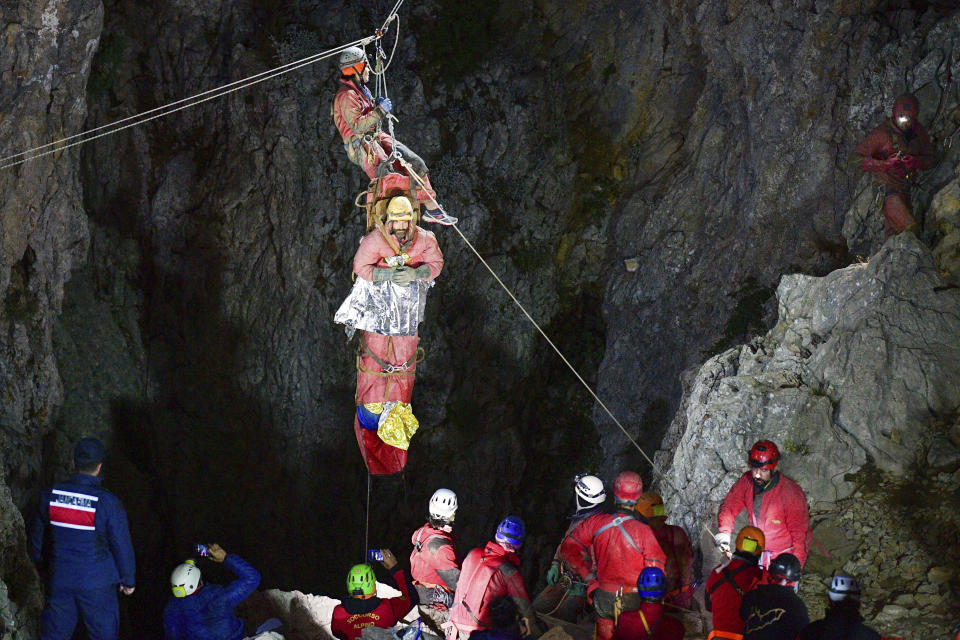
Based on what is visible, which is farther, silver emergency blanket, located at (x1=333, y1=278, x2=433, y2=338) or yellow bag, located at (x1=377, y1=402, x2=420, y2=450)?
yellow bag, located at (x1=377, y1=402, x2=420, y2=450)

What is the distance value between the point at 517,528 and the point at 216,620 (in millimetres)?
2668

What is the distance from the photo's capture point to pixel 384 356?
384 inches

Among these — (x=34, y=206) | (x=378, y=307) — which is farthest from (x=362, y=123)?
(x=34, y=206)

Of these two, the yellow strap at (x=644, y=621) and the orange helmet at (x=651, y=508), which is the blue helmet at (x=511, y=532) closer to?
the yellow strap at (x=644, y=621)

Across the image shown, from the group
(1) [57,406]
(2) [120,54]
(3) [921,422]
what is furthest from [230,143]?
(3) [921,422]

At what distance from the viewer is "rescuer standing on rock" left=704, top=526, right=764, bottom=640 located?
22.2 feet

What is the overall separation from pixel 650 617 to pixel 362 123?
572 centimetres

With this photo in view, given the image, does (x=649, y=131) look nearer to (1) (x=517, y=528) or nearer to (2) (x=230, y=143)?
(2) (x=230, y=143)

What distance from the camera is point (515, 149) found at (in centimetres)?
1600

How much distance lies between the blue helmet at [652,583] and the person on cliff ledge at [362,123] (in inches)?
172

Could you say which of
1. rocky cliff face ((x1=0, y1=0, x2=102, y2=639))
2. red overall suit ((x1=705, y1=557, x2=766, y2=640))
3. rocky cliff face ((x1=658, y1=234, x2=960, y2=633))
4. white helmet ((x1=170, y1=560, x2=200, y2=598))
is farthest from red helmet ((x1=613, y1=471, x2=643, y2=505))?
rocky cliff face ((x1=0, y1=0, x2=102, y2=639))

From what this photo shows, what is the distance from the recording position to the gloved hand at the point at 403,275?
9312 mm

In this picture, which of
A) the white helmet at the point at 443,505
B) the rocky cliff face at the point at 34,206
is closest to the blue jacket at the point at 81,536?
the rocky cliff face at the point at 34,206

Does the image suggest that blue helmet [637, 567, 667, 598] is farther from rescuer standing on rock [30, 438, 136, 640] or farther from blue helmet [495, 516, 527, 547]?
rescuer standing on rock [30, 438, 136, 640]
